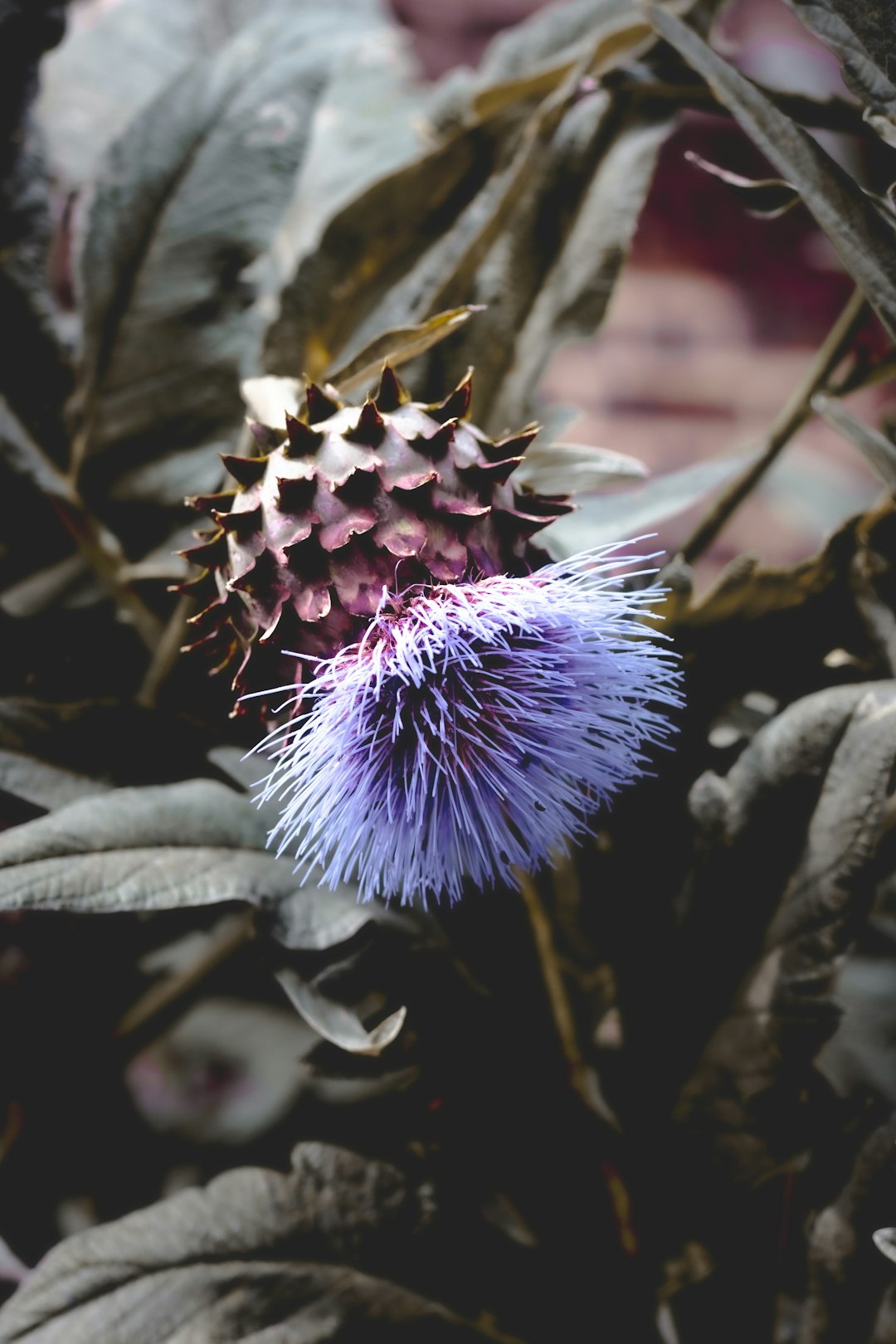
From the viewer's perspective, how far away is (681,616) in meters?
0.50

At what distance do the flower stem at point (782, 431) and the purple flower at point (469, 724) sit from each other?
16 cm

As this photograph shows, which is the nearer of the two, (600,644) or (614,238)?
(600,644)

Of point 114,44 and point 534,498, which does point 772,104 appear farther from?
point 114,44

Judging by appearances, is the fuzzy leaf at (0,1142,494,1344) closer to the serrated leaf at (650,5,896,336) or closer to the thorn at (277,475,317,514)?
the thorn at (277,475,317,514)

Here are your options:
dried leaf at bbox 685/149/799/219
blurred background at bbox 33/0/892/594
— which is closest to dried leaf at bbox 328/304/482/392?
dried leaf at bbox 685/149/799/219

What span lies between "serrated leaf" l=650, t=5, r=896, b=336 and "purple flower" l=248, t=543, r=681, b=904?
0.16 metres

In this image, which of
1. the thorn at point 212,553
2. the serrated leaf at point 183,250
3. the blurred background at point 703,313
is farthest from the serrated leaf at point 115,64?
the blurred background at point 703,313

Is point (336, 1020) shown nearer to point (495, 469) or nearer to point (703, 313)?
point (495, 469)

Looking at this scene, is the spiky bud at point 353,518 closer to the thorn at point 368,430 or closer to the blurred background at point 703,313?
the thorn at point 368,430

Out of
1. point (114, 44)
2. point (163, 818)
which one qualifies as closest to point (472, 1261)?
point (163, 818)

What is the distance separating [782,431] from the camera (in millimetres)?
589

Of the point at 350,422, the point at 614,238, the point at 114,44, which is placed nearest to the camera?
the point at 350,422

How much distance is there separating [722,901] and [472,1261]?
205 millimetres

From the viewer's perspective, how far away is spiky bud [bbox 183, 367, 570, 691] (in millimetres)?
413
